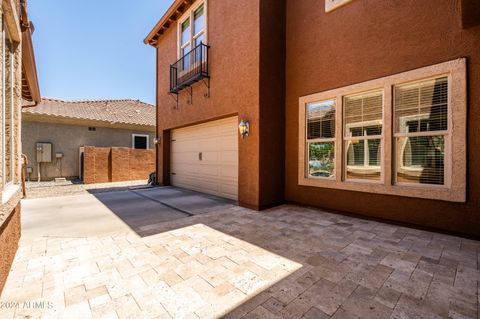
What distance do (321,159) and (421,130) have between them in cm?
197

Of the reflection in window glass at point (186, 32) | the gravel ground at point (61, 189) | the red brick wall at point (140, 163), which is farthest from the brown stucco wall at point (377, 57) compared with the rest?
the red brick wall at point (140, 163)

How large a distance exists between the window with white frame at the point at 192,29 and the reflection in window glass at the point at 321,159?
4953 millimetres

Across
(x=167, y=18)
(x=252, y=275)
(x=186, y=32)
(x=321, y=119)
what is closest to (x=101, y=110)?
→ (x=167, y=18)

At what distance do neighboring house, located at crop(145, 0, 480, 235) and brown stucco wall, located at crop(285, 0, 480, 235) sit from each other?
2cm

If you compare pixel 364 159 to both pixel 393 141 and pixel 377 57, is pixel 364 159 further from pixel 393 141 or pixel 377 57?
pixel 377 57

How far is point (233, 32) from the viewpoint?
5.95 m

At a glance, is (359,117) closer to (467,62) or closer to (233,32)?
(467,62)

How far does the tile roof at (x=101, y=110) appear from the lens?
12.3 meters

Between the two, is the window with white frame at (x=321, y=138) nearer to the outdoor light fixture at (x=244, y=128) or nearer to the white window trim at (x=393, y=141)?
the white window trim at (x=393, y=141)

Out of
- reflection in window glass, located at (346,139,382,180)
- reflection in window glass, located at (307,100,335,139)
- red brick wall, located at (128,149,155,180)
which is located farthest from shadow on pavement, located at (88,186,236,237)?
red brick wall, located at (128,149,155,180)

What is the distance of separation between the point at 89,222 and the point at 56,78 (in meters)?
16.0

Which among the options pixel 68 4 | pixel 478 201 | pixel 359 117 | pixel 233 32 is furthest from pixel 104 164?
pixel 478 201

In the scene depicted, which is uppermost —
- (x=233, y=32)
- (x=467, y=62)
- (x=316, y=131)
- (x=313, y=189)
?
(x=233, y=32)

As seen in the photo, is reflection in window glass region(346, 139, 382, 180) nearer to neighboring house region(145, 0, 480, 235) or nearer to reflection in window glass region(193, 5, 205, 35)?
neighboring house region(145, 0, 480, 235)
